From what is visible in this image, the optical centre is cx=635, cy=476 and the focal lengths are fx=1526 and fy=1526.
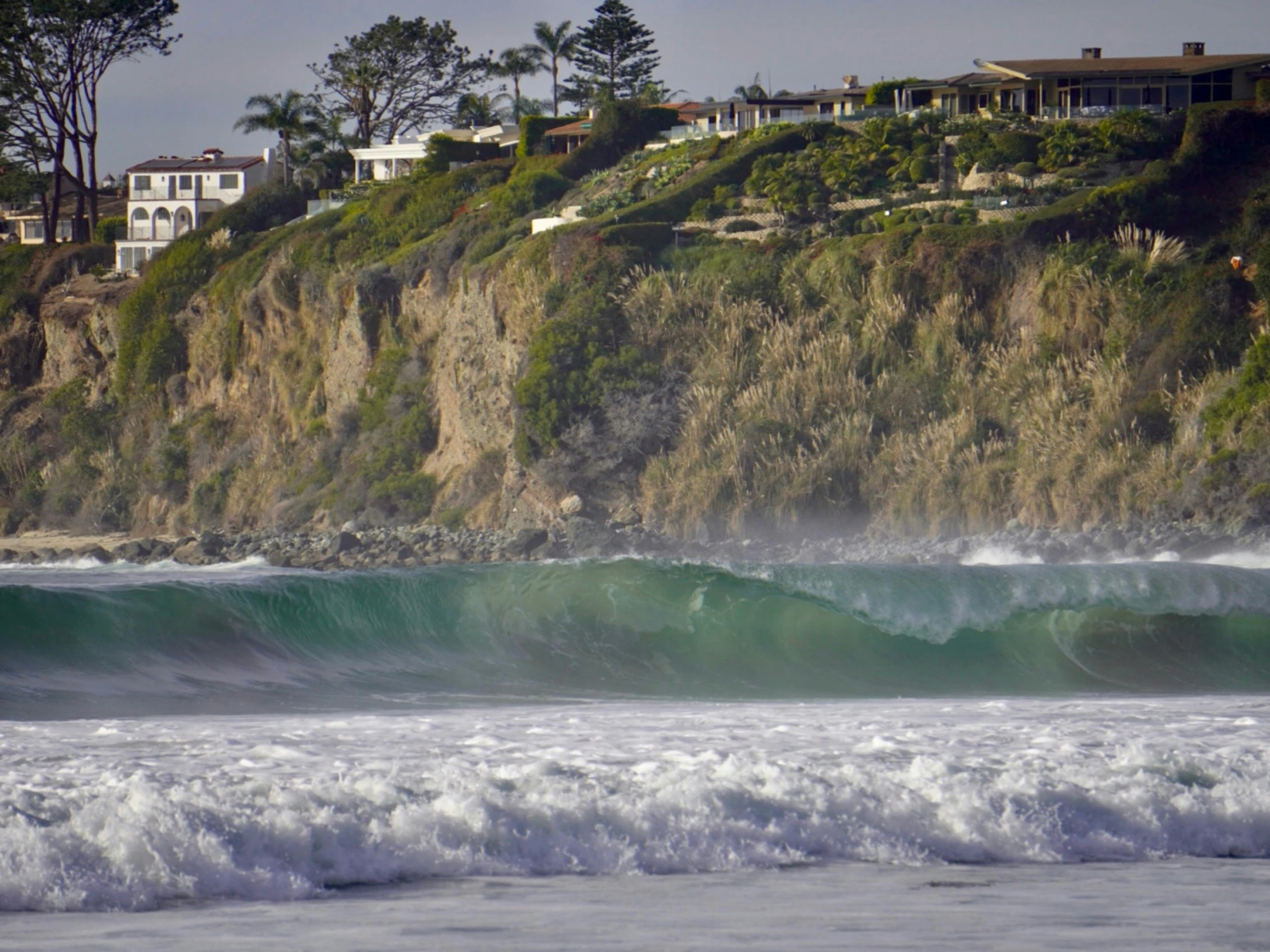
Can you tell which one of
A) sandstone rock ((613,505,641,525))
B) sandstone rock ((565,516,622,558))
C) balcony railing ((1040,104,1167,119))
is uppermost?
balcony railing ((1040,104,1167,119))

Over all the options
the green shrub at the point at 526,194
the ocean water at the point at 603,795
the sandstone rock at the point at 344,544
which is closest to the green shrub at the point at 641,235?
the green shrub at the point at 526,194

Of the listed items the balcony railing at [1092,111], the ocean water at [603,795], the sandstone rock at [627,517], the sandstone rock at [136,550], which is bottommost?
the sandstone rock at [136,550]

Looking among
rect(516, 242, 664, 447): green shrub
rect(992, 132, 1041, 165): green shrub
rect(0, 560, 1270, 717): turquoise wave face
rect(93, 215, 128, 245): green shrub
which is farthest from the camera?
rect(93, 215, 128, 245): green shrub

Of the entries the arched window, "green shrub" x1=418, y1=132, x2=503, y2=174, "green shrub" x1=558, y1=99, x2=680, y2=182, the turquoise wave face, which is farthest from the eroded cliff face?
the turquoise wave face

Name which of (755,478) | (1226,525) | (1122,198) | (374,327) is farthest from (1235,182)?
(374,327)

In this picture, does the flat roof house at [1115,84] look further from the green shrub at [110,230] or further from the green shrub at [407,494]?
the green shrub at [110,230]

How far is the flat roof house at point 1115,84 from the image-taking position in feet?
175

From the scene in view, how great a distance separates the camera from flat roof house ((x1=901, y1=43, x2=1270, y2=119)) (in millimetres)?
53375

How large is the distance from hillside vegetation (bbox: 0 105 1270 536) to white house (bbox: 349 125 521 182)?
12.1 meters

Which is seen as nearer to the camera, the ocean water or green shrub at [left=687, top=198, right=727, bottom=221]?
the ocean water

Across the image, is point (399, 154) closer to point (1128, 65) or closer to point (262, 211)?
point (262, 211)

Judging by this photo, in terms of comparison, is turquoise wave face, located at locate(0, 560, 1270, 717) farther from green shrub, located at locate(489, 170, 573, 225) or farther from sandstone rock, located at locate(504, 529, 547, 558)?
green shrub, located at locate(489, 170, 573, 225)

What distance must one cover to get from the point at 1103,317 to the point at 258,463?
28578 mm

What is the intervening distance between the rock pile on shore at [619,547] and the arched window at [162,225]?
23567mm
